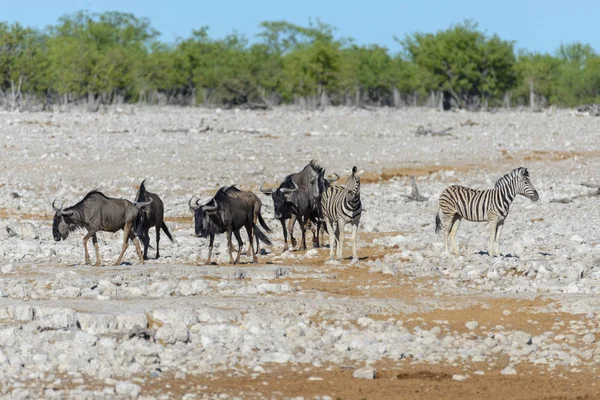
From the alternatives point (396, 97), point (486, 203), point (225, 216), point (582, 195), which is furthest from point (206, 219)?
point (396, 97)

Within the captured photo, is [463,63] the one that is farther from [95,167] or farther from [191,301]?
[191,301]

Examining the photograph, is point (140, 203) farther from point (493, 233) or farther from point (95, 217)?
point (493, 233)

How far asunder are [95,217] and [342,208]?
131 inches

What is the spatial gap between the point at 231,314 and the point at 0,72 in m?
52.3

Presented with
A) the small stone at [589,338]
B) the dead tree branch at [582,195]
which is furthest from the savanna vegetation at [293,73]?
the small stone at [589,338]

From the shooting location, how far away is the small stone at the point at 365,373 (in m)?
8.95

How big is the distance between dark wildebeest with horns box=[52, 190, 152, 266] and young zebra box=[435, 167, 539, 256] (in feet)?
13.9

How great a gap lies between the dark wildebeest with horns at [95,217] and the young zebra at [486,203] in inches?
167

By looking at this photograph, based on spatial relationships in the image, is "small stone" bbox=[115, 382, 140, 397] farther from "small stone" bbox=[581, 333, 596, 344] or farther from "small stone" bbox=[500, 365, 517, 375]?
"small stone" bbox=[581, 333, 596, 344]

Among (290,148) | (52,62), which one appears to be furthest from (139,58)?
(290,148)

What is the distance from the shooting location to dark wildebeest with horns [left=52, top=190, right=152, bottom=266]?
46.8 feet

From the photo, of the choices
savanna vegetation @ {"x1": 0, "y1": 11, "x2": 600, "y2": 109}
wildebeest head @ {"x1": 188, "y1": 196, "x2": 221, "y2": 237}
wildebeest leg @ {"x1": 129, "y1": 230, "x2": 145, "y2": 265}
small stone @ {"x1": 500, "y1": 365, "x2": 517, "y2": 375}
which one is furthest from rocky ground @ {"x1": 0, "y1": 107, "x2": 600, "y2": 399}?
savanna vegetation @ {"x1": 0, "y1": 11, "x2": 600, "y2": 109}

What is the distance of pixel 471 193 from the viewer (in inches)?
595

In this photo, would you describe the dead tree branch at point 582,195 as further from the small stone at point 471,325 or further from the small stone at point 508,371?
the small stone at point 508,371
